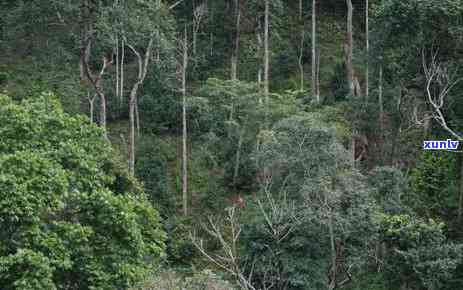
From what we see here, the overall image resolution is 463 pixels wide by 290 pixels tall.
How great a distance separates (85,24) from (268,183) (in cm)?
769

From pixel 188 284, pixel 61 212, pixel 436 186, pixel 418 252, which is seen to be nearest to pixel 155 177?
pixel 436 186

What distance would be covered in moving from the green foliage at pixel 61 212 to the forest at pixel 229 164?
0.03 metres

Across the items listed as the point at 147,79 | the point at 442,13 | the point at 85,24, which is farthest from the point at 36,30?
the point at 442,13

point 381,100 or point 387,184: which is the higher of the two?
point 381,100

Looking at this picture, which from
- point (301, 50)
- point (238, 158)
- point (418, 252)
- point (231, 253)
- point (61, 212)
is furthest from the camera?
point (301, 50)

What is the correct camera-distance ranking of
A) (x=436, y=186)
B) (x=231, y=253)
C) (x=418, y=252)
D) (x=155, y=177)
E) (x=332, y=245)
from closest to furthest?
(x=231, y=253)
(x=418, y=252)
(x=332, y=245)
(x=436, y=186)
(x=155, y=177)

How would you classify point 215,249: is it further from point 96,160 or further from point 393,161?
point 96,160

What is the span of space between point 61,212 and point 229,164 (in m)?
14.5

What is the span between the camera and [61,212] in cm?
1320

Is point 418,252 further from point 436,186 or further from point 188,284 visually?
point 188,284

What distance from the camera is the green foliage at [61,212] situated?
11766 millimetres

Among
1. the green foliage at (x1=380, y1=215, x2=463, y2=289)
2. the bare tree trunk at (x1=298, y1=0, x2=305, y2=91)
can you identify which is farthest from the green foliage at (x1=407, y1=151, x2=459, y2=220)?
the bare tree trunk at (x1=298, y1=0, x2=305, y2=91)

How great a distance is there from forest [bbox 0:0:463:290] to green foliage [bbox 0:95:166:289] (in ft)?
0.11

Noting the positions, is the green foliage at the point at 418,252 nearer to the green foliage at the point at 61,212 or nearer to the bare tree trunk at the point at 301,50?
the green foliage at the point at 61,212
